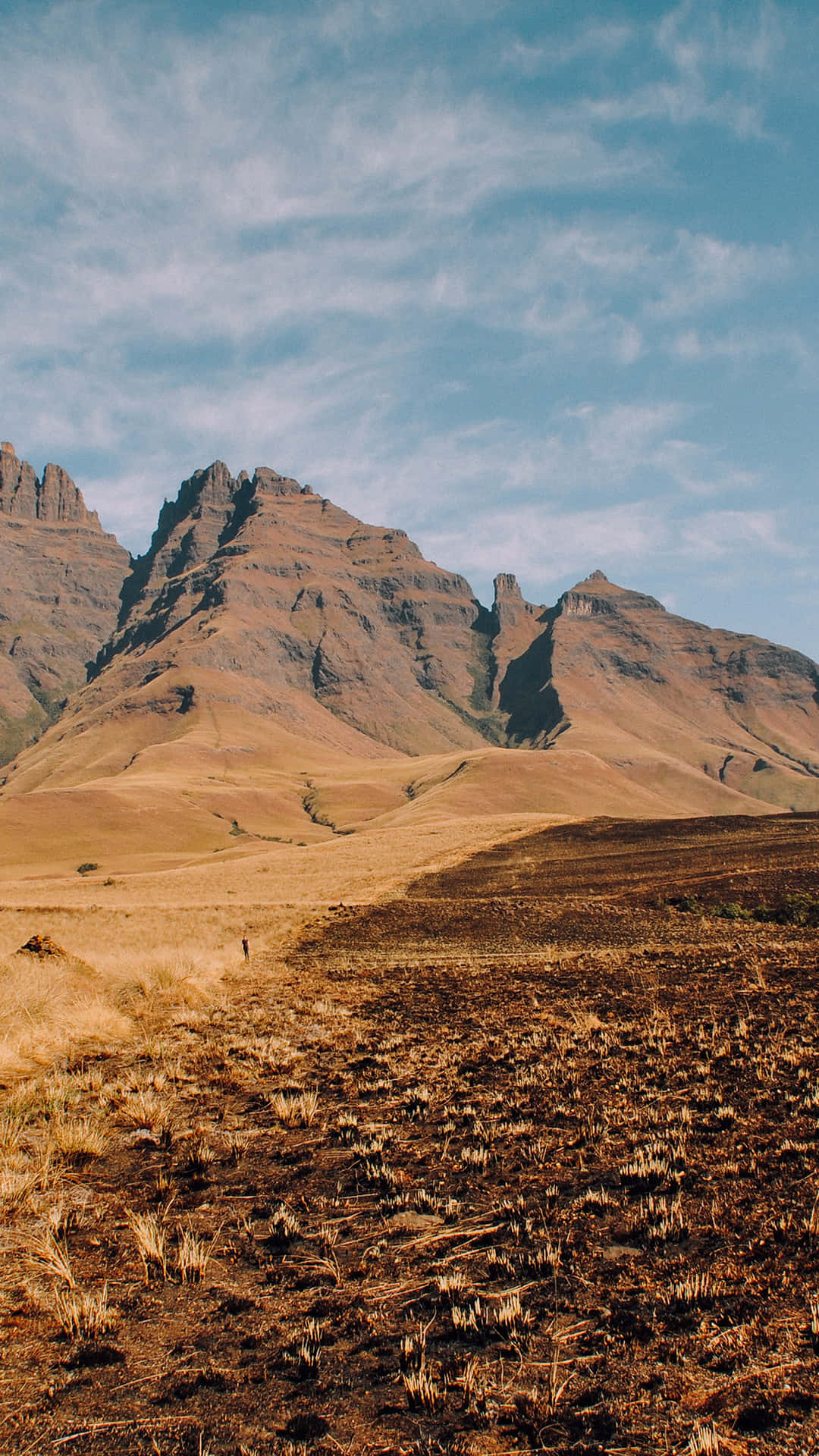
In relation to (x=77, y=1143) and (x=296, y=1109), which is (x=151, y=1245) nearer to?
(x=77, y=1143)

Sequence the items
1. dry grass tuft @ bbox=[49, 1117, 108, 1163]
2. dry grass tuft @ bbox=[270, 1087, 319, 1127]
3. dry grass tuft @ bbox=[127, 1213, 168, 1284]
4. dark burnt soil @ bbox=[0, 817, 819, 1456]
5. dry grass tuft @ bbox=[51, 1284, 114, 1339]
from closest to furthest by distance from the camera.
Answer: dark burnt soil @ bbox=[0, 817, 819, 1456], dry grass tuft @ bbox=[51, 1284, 114, 1339], dry grass tuft @ bbox=[127, 1213, 168, 1284], dry grass tuft @ bbox=[49, 1117, 108, 1163], dry grass tuft @ bbox=[270, 1087, 319, 1127]

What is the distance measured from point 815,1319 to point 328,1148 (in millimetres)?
5283

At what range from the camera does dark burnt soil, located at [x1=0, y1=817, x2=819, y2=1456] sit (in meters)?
4.28

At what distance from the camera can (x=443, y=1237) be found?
21.1 ft

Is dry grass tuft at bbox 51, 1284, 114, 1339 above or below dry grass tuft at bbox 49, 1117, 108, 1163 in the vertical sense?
above

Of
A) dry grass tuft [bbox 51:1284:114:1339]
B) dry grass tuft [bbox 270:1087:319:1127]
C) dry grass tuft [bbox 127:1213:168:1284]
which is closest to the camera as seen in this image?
dry grass tuft [bbox 51:1284:114:1339]

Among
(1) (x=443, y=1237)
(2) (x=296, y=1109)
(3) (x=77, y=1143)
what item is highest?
(1) (x=443, y=1237)

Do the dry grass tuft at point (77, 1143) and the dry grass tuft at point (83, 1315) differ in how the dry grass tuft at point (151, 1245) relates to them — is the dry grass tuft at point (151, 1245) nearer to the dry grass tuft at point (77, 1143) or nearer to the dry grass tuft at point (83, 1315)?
the dry grass tuft at point (83, 1315)

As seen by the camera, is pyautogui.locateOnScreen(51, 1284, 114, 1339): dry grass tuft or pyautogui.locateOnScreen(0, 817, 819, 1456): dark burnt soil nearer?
pyautogui.locateOnScreen(0, 817, 819, 1456): dark burnt soil

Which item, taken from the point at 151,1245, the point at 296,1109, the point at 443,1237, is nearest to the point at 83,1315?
the point at 151,1245

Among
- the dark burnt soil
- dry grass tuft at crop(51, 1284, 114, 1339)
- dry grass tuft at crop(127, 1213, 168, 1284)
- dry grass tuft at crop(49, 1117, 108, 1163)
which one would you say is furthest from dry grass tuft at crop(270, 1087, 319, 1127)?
dry grass tuft at crop(51, 1284, 114, 1339)

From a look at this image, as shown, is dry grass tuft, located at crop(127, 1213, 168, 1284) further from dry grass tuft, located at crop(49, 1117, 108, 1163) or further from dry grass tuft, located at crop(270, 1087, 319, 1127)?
dry grass tuft, located at crop(270, 1087, 319, 1127)

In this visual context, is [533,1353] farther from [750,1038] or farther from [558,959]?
[558,959]

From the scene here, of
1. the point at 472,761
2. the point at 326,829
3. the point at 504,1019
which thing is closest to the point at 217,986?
→ the point at 504,1019
